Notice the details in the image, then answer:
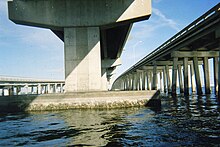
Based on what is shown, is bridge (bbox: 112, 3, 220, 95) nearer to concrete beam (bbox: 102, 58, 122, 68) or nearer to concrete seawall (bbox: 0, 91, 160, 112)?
concrete seawall (bbox: 0, 91, 160, 112)

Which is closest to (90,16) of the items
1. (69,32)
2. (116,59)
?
(69,32)

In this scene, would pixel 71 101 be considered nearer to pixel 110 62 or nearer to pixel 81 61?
pixel 81 61

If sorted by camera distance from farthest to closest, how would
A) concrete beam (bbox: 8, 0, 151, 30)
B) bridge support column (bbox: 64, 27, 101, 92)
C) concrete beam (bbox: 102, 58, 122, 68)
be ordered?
1. concrete beam (bbox: 102, 58, 122, 68)
2. bridge support column (bbox: 64, 27, 101, 92)
3. concrete beam (bbox: 8, 0, 151, 30)

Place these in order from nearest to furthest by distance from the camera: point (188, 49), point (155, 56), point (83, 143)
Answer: point (83, 143) < point (188, 49) < point (155, 56)

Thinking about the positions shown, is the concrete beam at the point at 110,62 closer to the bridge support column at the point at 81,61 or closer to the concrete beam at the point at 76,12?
the bridge support column at the point at 81,61

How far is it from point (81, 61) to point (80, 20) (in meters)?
4.39

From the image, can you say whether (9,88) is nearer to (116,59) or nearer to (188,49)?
(116,59)

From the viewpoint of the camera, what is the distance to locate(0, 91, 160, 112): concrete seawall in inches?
A: 803

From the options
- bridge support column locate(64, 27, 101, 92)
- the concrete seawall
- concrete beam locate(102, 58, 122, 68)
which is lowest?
the concrete seawall

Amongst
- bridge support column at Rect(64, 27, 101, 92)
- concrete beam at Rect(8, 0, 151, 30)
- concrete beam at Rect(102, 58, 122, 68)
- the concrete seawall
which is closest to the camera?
the concrete seawall

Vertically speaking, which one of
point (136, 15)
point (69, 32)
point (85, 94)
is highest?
point (136, 15)

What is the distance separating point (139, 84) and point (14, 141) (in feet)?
301

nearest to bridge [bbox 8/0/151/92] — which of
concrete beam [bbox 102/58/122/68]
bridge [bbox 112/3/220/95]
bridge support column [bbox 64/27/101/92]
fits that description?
bridge support column [bbox 64/27/101/92]

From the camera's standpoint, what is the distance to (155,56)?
179 ft
